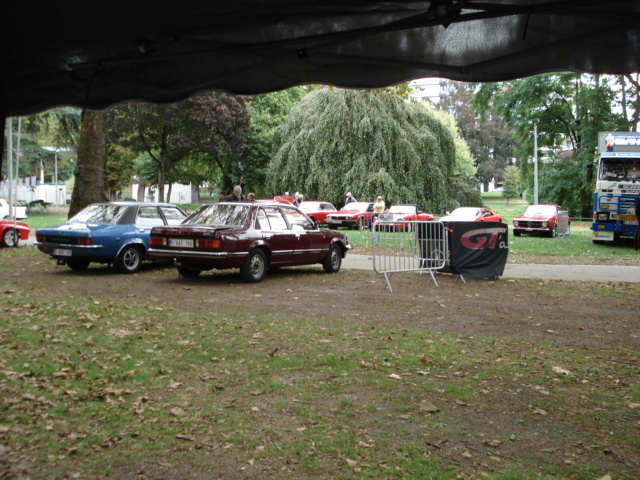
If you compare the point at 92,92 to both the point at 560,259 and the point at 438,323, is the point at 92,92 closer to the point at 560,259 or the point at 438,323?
the point at 438,323

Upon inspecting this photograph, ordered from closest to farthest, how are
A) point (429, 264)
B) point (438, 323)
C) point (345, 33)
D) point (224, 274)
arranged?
1. point (345, 33)
2. point (438, 323)
3. point (429, 264)
4. point (224, 274)

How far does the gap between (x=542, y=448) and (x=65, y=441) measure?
10.9ft

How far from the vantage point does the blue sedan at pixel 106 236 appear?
12758mm

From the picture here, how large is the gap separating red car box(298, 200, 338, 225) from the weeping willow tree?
4003 mm

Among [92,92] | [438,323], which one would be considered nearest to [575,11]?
[92,92]

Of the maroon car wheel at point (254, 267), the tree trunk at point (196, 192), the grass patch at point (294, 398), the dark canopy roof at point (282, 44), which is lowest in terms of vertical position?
the grass patch at point (294, 398)

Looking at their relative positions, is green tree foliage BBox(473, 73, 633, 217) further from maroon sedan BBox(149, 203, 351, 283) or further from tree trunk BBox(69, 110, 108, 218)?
maroon sedan BBox(149, 203, 351, 283)

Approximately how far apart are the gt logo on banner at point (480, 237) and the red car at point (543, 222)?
16754mm

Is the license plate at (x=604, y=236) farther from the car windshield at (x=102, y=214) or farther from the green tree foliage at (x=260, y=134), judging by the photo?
the green tree foliage at (x=260, y=134)

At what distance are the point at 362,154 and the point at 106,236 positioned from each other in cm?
2673

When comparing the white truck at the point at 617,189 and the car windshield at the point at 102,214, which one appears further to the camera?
the white truck at the point at 617,189

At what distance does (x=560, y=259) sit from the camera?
1820 centimetres

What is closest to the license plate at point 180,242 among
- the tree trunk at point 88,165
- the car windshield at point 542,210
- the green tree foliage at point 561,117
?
the tree trunk at point 88,165

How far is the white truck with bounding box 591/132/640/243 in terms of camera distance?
21.9m
